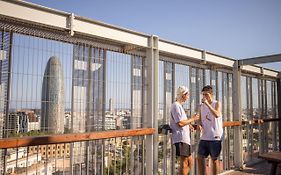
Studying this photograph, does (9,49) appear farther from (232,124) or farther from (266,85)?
(266,85)

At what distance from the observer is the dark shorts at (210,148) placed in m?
3.62

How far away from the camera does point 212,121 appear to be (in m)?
3.68

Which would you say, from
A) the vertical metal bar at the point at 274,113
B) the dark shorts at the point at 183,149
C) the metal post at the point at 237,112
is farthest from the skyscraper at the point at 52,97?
the vertical metal bar at the point at 274,113

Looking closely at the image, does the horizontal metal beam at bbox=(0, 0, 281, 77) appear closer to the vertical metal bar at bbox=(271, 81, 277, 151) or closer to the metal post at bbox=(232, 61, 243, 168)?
the metal post at bbox=(232, 61, 243, 168)

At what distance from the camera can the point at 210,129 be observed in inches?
144

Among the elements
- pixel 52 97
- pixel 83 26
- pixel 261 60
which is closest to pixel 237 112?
pixel 261 60

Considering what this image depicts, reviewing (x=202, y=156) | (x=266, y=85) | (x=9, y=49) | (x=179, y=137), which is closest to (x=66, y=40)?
(x=9, y=49)

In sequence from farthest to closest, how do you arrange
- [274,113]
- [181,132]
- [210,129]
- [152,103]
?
[274,113]
[210,129]
[152,103]
[181,132]

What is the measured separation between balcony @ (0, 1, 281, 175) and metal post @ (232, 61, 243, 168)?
46.2 inches

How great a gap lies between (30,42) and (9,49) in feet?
0.68

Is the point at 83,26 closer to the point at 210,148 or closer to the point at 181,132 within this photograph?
the point at 181,132

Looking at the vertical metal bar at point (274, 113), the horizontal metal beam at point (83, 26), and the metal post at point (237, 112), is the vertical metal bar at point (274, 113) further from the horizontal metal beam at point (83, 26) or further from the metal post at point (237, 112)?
the horizontal metal beam at point (83, 26)

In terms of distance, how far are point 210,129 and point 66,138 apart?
2012 mm

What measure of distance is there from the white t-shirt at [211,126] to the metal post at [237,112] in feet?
6.06
